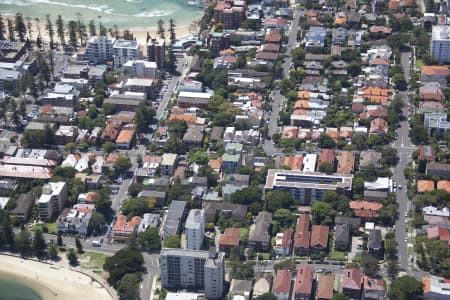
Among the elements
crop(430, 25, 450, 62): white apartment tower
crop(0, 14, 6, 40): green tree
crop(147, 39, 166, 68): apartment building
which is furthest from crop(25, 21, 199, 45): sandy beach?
crop(430, 25, 450, 62): white apartment tower

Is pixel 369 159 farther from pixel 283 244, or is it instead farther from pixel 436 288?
pixel 436 288

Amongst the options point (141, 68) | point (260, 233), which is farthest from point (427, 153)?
point (141, 68)

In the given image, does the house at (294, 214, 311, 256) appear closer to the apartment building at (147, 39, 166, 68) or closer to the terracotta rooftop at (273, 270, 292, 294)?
the terracotta rooftop at (273, 270, 292, 294)

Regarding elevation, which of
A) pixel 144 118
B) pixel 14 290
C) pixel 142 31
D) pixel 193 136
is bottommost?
pixel 14 290

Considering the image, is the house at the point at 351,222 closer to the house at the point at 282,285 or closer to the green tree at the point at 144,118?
the house at the point at 282,285

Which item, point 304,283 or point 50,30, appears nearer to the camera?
point 304,283
